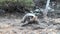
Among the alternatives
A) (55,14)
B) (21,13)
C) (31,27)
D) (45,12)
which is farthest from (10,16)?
(31,27)

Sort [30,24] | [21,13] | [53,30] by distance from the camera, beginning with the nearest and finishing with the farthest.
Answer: [53,30], [30,24], [21,13]

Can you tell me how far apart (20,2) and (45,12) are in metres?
1.81

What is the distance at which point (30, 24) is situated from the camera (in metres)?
7.11

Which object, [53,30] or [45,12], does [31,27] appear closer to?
[53,30]

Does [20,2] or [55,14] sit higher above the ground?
[20,2]

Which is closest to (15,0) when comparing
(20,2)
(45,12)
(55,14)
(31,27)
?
(20,2)

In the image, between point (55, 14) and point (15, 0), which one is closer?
point (15, 0)

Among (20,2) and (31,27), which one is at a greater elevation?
(20,2)

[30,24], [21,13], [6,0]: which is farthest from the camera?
[21,13]

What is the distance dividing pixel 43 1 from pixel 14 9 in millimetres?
3695

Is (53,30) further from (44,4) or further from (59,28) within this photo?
(44,4)

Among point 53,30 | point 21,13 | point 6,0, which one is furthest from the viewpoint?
point 21,13

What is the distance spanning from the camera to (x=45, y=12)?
11.1 metres

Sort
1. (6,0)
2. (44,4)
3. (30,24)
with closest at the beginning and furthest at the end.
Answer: (30,24)
(6,0)
(44,4)
